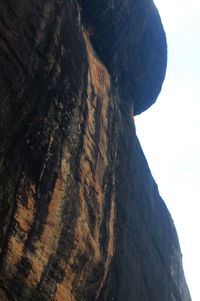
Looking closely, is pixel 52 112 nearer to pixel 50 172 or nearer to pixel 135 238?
pixel 50 172

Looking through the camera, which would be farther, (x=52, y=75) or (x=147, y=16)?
Result: (x=147, y=16)

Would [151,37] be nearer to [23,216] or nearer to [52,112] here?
[52,112]

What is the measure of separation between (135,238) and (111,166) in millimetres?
3262

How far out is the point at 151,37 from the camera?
14094 millimetres

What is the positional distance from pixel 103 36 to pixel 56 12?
3760 mm

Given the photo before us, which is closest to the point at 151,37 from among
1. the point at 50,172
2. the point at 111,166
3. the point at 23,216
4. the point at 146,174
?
the point at 146,174

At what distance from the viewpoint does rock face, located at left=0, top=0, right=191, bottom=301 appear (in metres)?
6.58

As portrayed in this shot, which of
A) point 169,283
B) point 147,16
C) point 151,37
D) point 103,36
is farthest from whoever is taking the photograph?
point 169,283

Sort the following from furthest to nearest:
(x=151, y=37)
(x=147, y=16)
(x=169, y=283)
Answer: (x=169, y=283)
(x=151, y=37)
(x=147, y=16)

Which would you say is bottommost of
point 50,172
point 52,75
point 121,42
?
point 50,172

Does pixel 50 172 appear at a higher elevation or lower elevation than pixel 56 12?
lower

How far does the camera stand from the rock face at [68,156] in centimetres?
658

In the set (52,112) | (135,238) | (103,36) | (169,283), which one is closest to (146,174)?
(135,238)

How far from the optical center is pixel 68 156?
7914mm
